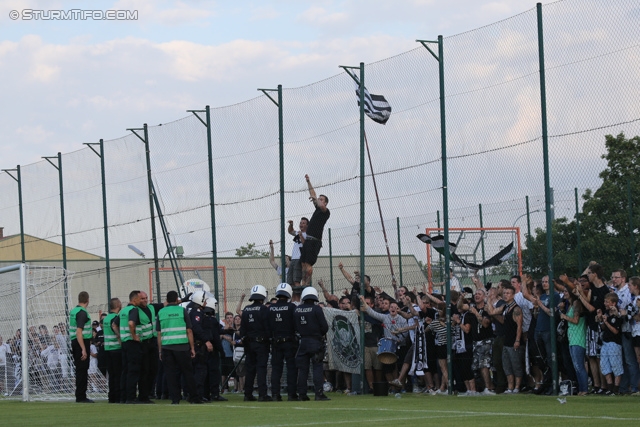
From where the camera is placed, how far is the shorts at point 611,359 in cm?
1543

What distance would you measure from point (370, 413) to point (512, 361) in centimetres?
437

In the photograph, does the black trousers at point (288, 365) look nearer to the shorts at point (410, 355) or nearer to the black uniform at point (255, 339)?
the black uniform at point (255, 339)

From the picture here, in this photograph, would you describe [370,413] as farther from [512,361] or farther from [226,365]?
[226,365]

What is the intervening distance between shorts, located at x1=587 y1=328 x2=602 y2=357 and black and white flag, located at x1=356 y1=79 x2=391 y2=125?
5.41 meters

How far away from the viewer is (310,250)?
20891 millimetres

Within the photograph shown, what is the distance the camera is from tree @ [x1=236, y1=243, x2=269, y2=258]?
23.0 meters

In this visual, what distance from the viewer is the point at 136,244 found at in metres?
26.5

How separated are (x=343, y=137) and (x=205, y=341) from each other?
14.9 ft

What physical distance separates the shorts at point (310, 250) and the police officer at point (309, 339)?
9.20ft

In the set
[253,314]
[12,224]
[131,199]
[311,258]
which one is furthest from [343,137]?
[12,224]

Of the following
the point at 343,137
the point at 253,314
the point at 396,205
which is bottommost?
the point at 253,314

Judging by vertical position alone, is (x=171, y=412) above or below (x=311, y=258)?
below

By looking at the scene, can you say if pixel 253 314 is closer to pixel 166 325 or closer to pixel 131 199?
pixel 166 325

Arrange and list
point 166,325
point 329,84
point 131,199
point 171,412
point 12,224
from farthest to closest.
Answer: point 12,224 < point 131,199 < point 329,84 < point 166,325 < point 171,412
